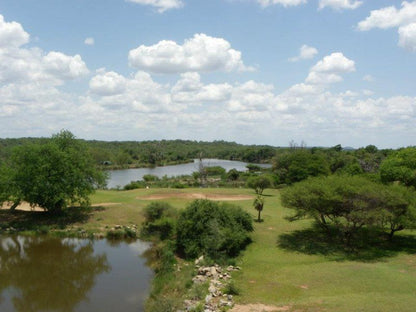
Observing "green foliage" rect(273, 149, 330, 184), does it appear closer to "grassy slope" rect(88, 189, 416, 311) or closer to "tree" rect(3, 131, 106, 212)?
"grassy slope" rect(88, 189, 416, 311)

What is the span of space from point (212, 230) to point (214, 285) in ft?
17.8

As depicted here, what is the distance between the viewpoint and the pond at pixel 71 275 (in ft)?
54.3

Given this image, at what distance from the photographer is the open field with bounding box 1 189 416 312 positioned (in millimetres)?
14117

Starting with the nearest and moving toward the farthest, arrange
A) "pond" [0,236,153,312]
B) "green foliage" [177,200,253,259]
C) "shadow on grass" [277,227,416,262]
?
"pond" [0,236,153,312]
"shadow on grass" [277,227,416,262]
"green foliage" [177,200,253,259]

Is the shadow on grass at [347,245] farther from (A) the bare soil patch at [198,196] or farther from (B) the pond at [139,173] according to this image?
(B) the pond at [139,173]

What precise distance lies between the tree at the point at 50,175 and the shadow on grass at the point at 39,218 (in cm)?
86

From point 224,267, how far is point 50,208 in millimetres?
20148

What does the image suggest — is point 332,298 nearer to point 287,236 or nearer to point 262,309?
point 262,309

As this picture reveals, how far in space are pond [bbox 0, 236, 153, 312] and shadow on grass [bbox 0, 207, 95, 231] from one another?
2355 mm

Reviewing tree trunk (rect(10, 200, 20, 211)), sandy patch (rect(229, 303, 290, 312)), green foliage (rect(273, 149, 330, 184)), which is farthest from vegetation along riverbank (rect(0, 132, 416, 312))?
green foliage (rect(273, 149, 330, 184))

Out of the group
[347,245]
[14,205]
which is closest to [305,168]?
[347,245]

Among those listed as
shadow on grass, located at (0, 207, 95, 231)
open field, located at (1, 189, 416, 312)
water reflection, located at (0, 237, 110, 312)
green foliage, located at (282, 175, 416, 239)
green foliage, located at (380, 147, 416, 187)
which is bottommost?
water reflection, located at (0, 237, 110, 312)

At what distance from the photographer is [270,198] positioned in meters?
42.9

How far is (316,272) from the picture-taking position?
18.1 metres
